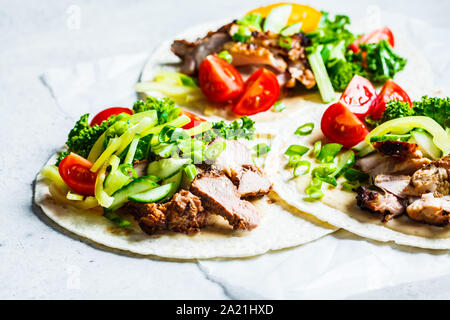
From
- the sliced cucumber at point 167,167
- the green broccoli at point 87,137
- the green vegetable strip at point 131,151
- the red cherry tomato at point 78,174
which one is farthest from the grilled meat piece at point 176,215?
the green broccoli at point 87,137

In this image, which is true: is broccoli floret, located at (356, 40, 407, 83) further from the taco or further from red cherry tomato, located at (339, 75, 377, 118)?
the taco

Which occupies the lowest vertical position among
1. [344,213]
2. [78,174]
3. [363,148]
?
[344,213]

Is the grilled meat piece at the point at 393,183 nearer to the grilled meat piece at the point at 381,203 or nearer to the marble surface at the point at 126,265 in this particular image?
the grilled meat piece at the point at 381,203

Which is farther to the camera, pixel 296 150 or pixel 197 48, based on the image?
pixel 197 48

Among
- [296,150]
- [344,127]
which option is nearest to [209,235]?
[296,150]

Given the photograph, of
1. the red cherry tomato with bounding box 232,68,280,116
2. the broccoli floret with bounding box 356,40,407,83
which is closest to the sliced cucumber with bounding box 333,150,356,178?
the red cherry tomato with bounding box 232,68,280,116

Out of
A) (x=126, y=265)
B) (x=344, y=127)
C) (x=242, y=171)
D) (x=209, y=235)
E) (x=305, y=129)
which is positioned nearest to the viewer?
(x=126, y=265)

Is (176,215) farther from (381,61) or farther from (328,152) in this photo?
(381,61)

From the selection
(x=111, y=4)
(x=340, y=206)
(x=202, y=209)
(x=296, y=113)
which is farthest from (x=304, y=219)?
(x=111, y=4)
